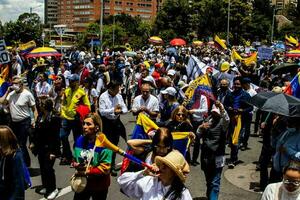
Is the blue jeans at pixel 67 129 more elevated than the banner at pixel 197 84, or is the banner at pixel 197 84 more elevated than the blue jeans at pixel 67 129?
the banner at pixel 197 84

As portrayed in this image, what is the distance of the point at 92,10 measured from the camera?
178500 mm

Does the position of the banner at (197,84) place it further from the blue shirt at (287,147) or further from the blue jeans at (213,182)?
the blue shirt at (287,147)

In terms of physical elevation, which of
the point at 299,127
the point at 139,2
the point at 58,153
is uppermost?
the point at 139,2

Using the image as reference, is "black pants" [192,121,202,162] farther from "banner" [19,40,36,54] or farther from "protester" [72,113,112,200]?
"banner" [19,40,36,54]

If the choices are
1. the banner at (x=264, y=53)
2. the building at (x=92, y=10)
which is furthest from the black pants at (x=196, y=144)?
the building at (x=92, y=10)

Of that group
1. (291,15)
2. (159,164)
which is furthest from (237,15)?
(159,164)

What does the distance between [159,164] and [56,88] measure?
7.52m

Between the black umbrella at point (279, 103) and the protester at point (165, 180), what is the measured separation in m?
2.95

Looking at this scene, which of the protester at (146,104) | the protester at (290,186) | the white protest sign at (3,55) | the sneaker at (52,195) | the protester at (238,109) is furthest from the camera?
the white protest sign at (3,55)

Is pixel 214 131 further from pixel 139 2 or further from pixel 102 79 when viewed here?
pixel 139 2

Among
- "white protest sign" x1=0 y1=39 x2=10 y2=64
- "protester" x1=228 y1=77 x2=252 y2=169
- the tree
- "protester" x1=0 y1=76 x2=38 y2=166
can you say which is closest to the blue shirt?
"protester" x1=228 y1=77 x2=252 y2=169

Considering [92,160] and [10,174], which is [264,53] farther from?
[10,174]

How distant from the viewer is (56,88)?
1084 centimetres

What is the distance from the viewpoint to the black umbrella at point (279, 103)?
628 cm
